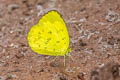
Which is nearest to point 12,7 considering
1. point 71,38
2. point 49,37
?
point 71,38

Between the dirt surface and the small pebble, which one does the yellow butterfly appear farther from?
the small pebble

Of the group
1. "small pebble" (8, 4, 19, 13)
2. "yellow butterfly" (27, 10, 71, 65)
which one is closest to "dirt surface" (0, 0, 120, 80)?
"small pebble" (8, 4, 19, 13)

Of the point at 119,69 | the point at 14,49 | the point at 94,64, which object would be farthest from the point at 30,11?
the point at 119,69

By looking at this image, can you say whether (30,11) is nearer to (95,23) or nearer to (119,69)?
(95,23)

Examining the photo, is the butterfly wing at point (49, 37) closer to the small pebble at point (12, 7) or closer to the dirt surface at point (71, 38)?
the dirt surface at point (71, 38)

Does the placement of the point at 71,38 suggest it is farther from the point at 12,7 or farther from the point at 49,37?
the point at 12,7

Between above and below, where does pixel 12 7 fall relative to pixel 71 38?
above
